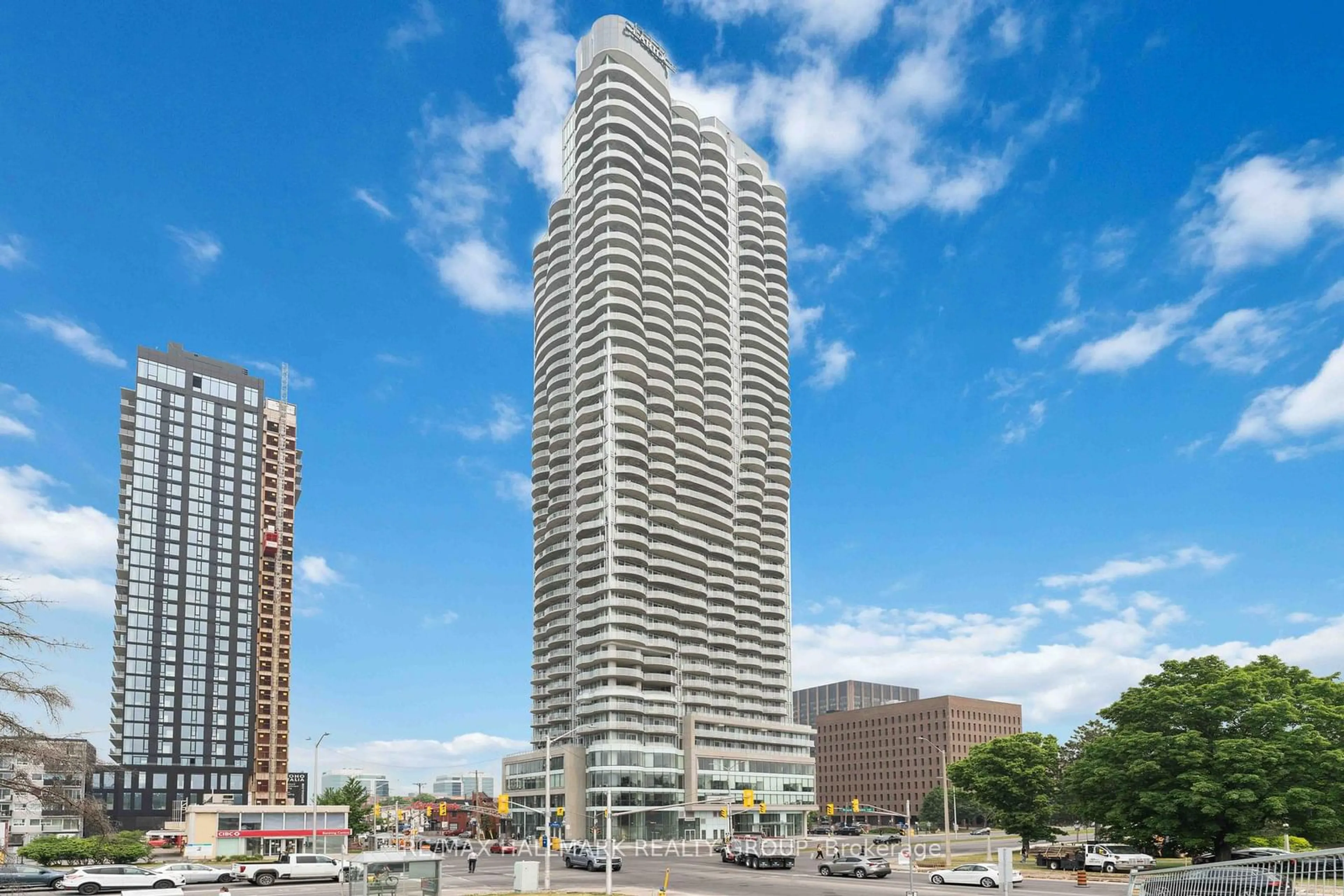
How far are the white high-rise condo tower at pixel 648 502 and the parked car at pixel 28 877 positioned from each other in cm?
9221

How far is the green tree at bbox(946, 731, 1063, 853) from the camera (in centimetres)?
8838

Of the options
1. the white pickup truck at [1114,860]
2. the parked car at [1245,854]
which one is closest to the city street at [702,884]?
the parked car at [1245,854]

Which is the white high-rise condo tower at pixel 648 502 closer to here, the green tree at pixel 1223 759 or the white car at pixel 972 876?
the green tree at pixel 1223 759

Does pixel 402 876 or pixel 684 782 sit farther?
pixel 684 782

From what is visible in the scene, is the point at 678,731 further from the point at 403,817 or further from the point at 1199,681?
the point at 1199,681

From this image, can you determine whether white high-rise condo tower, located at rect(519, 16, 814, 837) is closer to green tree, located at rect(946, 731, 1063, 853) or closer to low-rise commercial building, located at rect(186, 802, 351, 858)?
low-rise commercial building, located at rect(186, 802, 351, 858)

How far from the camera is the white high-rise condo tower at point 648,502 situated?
157000 millimetres

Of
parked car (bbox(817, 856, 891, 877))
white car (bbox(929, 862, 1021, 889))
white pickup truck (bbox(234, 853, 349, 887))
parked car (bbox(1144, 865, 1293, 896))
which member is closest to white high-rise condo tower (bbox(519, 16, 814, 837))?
white pickup truck (bbox(234, 853, 349, 887))

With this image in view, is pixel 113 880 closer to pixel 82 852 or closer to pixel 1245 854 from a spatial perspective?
pixel 82 852

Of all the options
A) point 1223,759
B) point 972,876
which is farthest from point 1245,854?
point 972,876

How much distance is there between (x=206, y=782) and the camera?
596ft

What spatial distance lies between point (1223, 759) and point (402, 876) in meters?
51.0

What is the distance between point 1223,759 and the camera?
66.3 metres

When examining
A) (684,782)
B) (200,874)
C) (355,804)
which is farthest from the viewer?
(684,782)
